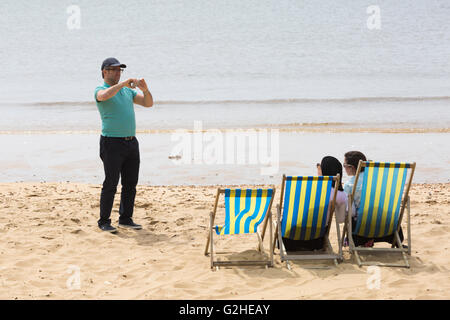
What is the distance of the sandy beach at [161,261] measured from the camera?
4.06 m

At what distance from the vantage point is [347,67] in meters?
31.0

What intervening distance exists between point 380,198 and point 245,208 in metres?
1.12

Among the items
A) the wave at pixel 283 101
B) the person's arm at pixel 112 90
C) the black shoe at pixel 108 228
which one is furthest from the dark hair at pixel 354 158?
the wave at pixel 283 101

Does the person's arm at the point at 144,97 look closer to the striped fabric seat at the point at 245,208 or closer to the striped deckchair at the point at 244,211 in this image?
the striped deckchair at the point at 244,211

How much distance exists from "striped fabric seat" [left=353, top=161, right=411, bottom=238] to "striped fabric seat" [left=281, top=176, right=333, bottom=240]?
31cm

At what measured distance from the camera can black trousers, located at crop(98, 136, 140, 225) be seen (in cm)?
552

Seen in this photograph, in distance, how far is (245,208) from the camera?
460 cm

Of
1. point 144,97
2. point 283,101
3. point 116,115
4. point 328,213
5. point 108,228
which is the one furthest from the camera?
point 283,101

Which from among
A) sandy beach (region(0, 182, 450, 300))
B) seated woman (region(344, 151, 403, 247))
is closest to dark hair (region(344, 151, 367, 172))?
seated woman (region(344, 151, 403, 247))

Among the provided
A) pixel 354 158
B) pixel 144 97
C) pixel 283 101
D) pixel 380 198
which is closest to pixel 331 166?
pixel 354 158

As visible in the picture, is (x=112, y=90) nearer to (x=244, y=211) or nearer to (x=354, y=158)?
(x=244, y=211)

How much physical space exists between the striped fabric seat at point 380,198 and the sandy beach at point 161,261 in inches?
12.1

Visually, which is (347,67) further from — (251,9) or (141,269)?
(141,269)
